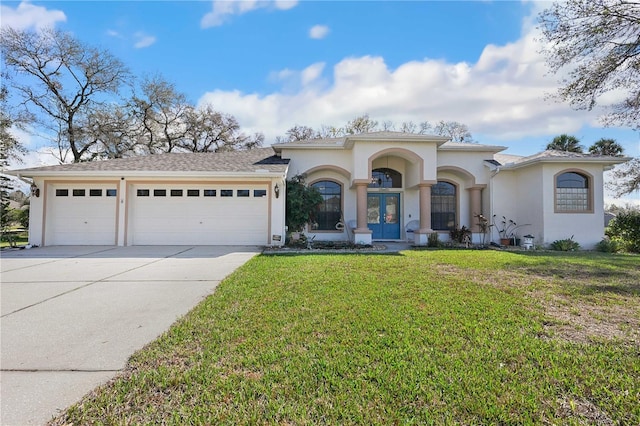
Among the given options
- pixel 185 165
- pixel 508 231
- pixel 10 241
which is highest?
pixel 185 165

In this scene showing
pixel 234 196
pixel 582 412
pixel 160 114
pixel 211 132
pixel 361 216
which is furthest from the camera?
pixel 211 132

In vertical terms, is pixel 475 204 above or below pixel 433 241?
above

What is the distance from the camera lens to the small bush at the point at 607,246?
39.8ft

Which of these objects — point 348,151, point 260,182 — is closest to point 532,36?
point 348,151

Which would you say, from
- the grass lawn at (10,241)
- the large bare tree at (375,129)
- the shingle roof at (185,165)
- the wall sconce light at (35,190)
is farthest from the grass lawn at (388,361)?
the large bare tree at (375,129)

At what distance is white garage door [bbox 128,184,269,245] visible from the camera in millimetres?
12438

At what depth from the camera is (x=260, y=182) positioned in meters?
12.5

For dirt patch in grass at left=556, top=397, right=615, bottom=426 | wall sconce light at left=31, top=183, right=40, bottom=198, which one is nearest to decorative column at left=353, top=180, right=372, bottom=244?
dirt patch in grass at left=556, top=397, right=615, bottom=426

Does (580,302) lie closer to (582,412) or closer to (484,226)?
(582,412)

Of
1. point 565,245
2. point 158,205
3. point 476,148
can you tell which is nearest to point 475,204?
point 476,148

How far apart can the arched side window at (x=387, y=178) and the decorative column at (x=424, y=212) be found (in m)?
1.77

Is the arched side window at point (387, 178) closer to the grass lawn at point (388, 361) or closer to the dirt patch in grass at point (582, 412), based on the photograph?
the grass lawn at point (388, 361)

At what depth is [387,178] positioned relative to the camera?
1509 centimetres

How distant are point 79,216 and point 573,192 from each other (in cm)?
2023
